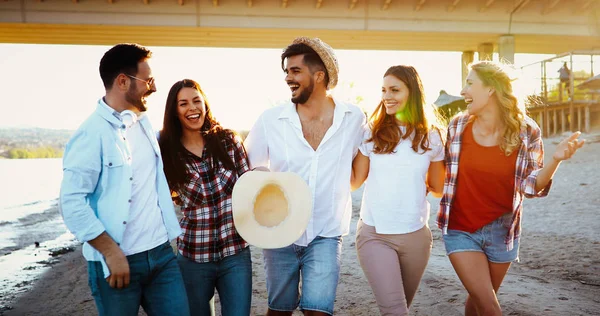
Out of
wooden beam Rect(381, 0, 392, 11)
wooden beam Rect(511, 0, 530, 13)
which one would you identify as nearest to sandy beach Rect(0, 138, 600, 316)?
wooden beam Rect(381, 0, 392, 11)

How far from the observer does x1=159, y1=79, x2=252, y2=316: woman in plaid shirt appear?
3.50 m

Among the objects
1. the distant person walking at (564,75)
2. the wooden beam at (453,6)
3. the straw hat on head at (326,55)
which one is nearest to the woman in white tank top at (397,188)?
the straw hat on head at (326,55)

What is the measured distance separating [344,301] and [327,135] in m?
2.65

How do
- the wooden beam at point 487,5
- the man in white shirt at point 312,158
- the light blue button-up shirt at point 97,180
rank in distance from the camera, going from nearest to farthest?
the light blue button-up shirt at point 97,180 → the man in white shirt at point 312,158 → the wooden beam at point 487,5

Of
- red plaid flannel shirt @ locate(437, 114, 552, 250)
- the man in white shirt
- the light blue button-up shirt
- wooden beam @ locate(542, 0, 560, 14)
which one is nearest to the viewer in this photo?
the light blue button-up shirt

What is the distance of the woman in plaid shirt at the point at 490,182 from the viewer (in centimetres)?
374

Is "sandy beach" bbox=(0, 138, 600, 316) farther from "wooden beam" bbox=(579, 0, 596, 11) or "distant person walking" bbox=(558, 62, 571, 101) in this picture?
"wooden beam" bbox=(579, 0, 596, 11)

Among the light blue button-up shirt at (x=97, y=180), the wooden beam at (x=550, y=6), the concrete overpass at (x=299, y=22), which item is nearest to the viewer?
the light blue button-up shirt at (x=97, y=180)

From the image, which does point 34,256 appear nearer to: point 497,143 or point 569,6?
point 497,143

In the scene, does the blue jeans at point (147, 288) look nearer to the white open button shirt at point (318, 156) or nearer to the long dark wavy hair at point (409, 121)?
the white open button shirt at point (318, 156)

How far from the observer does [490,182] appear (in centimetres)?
381

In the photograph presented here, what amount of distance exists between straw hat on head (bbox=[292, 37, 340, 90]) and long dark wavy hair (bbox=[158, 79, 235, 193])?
2.72 feet

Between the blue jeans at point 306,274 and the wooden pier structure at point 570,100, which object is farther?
the wooden pier structure at point 570,100

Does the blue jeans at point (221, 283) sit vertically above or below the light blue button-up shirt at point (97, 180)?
below
